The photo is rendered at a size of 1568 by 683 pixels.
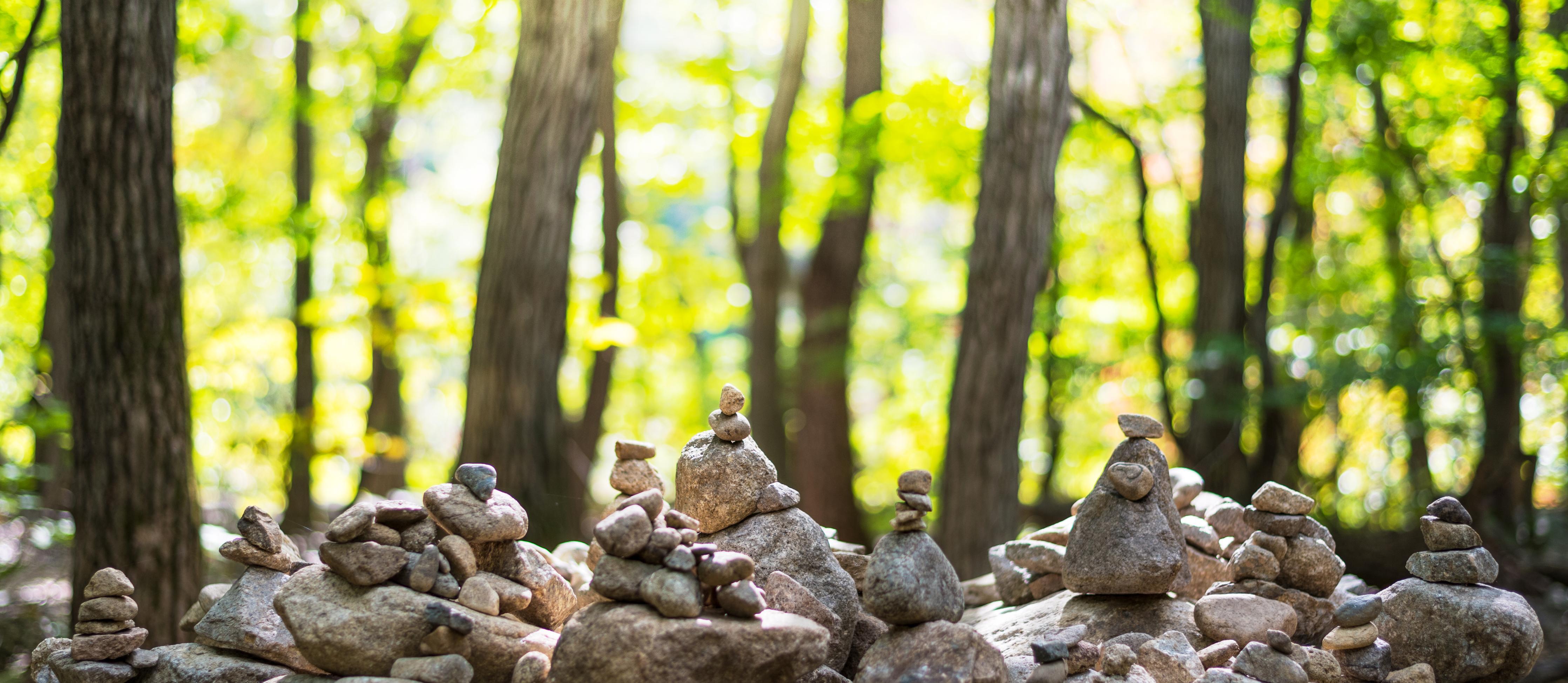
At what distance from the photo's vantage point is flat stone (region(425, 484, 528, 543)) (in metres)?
2.99

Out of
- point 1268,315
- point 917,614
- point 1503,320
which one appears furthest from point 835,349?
point 917,614

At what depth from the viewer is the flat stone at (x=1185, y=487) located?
416 centimetres

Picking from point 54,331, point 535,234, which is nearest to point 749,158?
point 535,234

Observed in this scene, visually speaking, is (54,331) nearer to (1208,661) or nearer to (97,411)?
(97,411)

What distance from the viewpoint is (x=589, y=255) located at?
13234mm

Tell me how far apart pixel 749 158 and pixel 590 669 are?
10.6 meters

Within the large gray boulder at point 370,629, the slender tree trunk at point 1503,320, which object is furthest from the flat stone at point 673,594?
the slender tree trunk at point 1503,320

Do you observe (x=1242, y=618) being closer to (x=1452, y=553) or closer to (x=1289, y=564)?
(x=1289, y=564)

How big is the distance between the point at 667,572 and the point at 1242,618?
6.18 ft

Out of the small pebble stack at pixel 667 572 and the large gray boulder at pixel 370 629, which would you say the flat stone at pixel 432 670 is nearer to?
the large gray boulder at pixel 370 629

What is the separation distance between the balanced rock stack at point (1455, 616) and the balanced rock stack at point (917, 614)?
129cm

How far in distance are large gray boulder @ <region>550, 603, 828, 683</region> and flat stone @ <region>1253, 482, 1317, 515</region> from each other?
1.85 meters

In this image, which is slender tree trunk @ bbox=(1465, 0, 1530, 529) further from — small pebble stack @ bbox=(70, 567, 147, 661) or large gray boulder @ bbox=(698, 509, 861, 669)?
small pebble stack @ bbox=(70, 567, 147, 661)

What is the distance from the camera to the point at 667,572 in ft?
8.68
